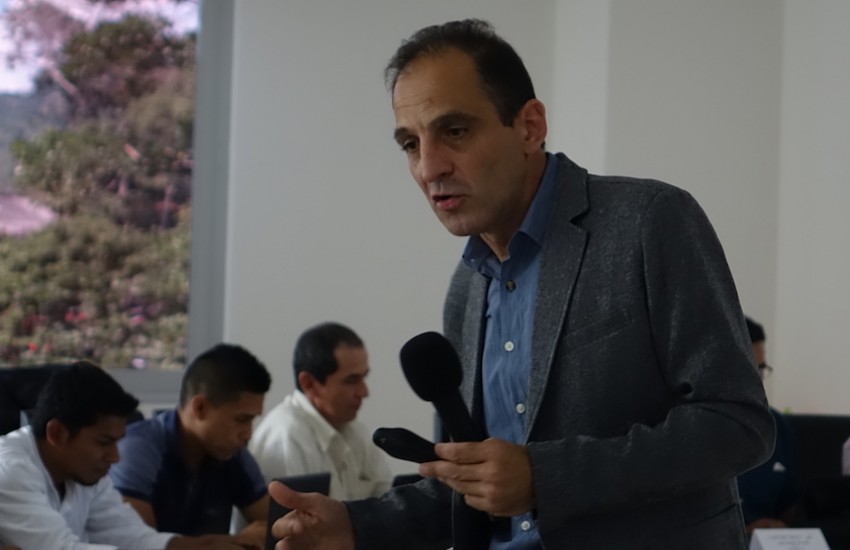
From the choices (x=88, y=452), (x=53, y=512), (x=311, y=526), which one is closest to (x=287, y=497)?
(x=311, y=526)

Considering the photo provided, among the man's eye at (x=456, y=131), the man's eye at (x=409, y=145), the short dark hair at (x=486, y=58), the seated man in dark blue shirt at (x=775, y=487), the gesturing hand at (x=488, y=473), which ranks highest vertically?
the short dark hair at (x=486, y=58)

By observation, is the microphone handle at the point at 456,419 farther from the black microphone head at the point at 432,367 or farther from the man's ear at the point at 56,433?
the man's ear at the point at 56,433

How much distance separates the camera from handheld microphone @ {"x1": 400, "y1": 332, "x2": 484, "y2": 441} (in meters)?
1.14

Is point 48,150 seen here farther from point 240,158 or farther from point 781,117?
point 781,117

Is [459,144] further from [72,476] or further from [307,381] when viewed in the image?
[307,381]

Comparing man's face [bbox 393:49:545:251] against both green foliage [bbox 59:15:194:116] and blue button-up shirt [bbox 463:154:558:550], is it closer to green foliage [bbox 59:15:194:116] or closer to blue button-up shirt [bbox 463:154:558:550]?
blue button-up shirt [bbox 463:154:558:550]

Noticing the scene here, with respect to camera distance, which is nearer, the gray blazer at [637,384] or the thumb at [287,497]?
the gray blazer at [637,384]

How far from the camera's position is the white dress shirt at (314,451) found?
3688 millimetres

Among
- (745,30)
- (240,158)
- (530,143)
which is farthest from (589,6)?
(530,143)

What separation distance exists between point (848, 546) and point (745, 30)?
2.74 m

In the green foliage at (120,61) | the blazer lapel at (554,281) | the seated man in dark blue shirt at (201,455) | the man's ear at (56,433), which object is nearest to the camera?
the blazer lapel at (554,281)

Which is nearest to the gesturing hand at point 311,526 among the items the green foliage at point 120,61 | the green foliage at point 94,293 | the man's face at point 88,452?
the man's face at point 88,452

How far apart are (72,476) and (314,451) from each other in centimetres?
90

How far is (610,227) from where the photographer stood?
1.21 metres
